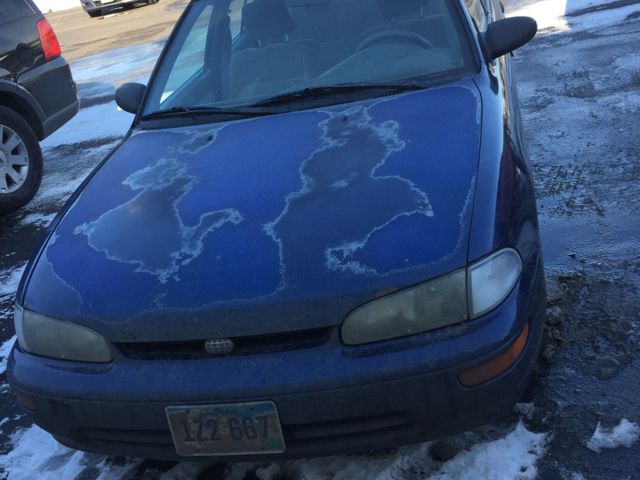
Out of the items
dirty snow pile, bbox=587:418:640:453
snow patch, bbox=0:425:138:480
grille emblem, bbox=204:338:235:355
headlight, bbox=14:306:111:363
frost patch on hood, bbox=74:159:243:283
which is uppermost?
frost patch on hood, bbox=74:159:243:283

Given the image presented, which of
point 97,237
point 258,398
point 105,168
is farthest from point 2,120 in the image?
point 258,398

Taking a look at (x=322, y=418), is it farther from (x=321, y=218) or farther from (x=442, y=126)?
(x=442, y=126)

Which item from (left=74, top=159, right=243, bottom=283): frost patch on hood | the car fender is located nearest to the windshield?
(left=74, top=159, right=243, bottom=283): frost patch on hood

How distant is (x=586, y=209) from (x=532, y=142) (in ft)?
3.70

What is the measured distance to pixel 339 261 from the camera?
2.01 metres

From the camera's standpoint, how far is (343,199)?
2252 millimetres

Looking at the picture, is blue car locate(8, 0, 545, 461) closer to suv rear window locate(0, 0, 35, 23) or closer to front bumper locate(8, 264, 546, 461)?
front bumper locate(8, 264, 546, 461)

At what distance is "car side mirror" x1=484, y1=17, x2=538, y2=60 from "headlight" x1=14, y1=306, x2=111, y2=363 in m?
2.05

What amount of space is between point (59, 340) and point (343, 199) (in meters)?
0.98

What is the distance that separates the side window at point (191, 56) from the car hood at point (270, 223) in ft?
2.15

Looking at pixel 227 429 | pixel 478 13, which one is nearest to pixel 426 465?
pixel 227 429

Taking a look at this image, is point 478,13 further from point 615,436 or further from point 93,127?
point 93,127

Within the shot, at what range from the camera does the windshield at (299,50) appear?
3.00 m

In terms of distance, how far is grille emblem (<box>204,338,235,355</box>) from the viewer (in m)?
1.98
